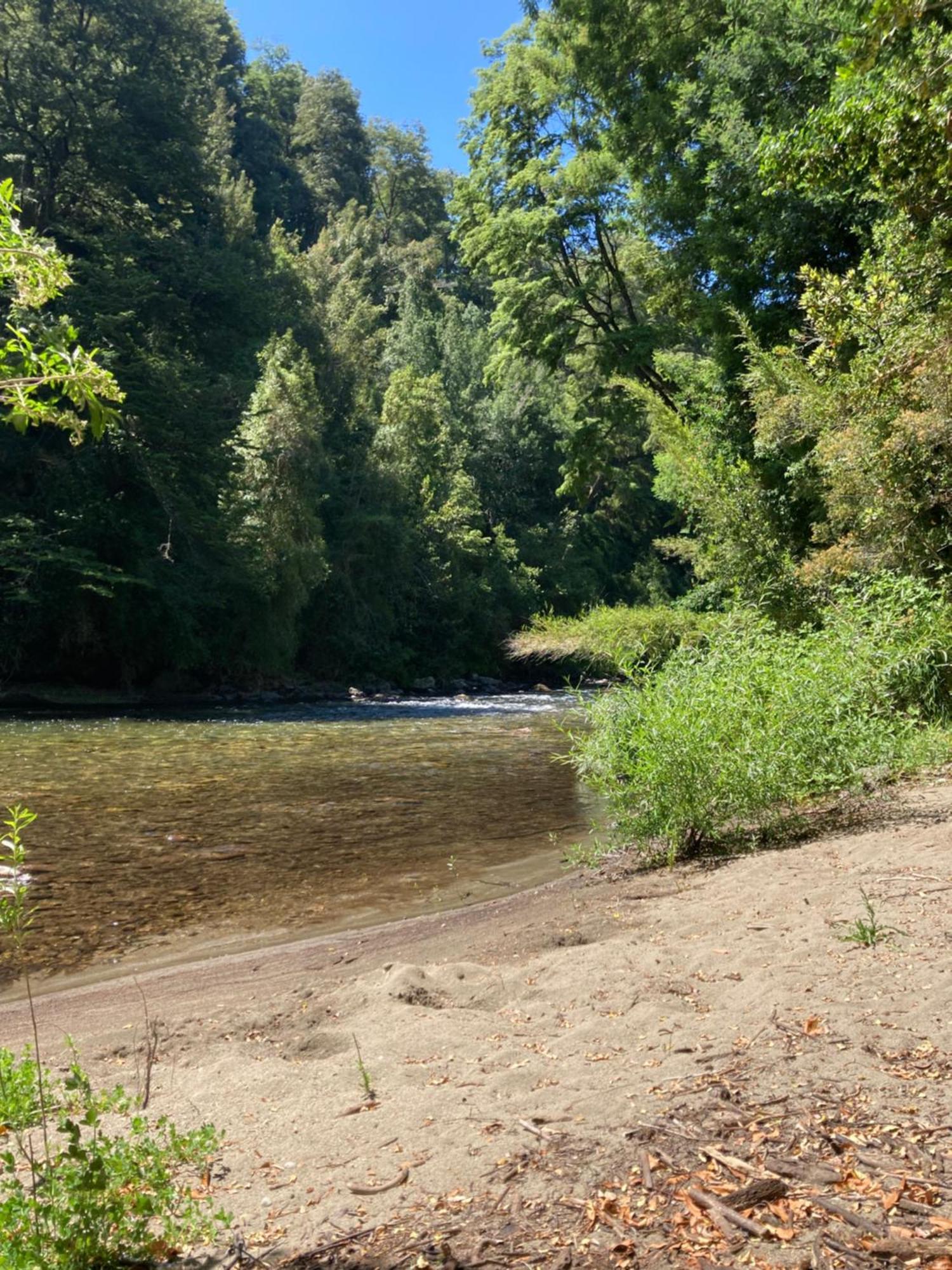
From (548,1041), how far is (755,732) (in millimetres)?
3700

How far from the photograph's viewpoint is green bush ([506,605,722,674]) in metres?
13.6

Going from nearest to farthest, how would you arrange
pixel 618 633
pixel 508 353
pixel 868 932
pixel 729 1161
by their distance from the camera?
pixel 729 1161
pixel 868 932
pixel 618 633
pixel 508 353

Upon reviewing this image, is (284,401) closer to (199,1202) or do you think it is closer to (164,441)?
(164,441)

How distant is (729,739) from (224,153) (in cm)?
4615

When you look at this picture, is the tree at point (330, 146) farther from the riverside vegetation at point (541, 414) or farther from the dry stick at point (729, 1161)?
the dry stick at point (729, 1161)

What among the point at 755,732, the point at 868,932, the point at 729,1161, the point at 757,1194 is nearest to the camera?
the point at 757,1194

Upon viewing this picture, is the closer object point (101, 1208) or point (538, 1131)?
point (101, 1208)

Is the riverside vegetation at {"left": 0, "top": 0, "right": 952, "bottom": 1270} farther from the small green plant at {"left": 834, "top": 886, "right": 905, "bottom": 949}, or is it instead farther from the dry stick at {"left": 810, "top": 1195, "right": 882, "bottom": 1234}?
the small green plant at {"left": 834, "top": 886, "right": 905, "bottom": 949}

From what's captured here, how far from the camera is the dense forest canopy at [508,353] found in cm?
1052

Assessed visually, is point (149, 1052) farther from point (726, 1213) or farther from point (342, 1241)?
point (726, 1213)

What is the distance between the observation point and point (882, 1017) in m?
3.40

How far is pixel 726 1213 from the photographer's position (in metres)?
2.33

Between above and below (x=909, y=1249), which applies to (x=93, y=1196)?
above

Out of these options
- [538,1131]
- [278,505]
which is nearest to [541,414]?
[278,505]
